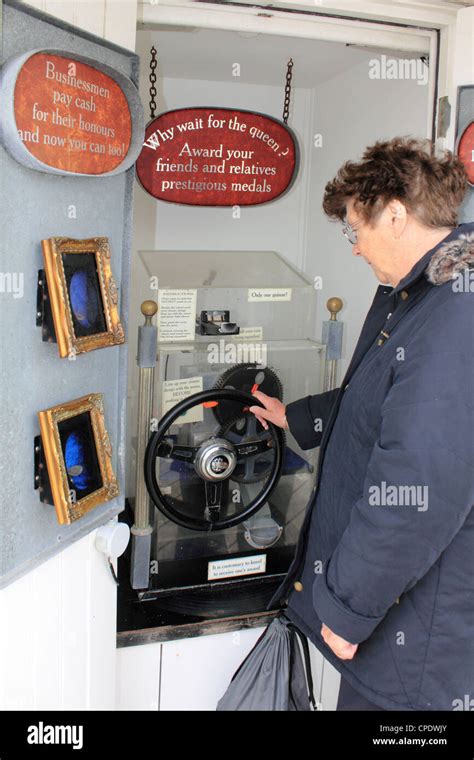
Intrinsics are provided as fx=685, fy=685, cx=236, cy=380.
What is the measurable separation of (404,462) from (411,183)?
607 mm

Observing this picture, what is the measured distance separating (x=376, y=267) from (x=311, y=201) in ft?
5.57

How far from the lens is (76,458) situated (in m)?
1.54

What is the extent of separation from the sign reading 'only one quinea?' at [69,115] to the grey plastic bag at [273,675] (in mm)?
1409

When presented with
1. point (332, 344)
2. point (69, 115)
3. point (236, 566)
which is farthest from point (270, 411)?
point (69, 115)

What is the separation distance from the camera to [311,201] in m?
3.18

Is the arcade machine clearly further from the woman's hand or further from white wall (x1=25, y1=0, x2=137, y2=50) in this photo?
white wall (x1=25, y1=0, x2=137, y2=50)

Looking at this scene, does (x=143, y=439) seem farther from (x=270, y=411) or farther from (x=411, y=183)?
(x=411, y=183)

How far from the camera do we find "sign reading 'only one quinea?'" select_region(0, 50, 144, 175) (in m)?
1.25

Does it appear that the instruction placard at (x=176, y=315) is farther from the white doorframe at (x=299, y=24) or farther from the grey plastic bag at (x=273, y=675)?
the grey plastic bag at (x=273, y=675)

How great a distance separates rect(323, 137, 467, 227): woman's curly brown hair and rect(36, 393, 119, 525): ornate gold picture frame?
0.78 metres

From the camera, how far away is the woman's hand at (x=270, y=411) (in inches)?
83.4

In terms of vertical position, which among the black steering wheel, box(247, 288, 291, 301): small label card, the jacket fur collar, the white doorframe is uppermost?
the white doorframe

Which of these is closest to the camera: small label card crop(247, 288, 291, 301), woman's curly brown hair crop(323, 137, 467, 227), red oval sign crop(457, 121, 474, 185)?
woman's curly brown hair crop(323, 137, 467, 227)
